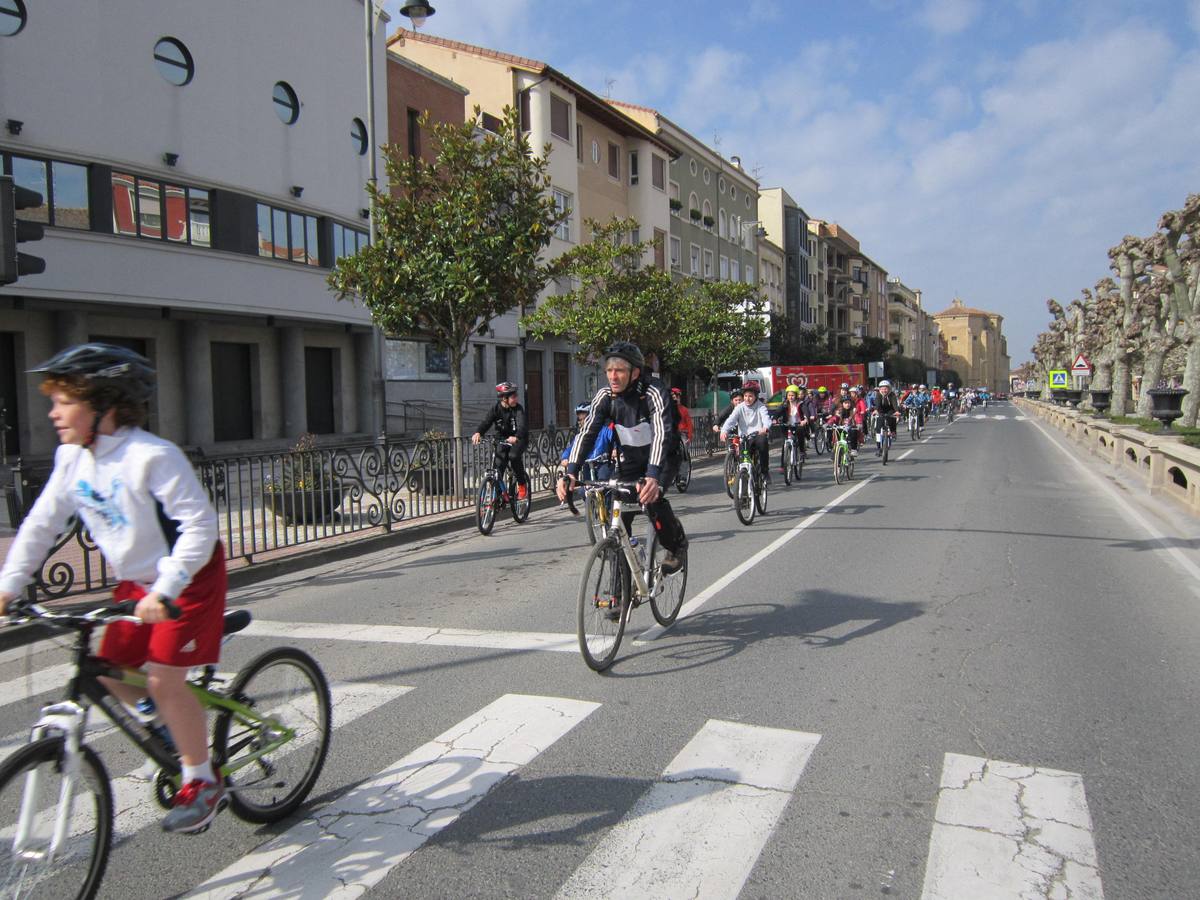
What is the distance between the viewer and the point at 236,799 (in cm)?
333

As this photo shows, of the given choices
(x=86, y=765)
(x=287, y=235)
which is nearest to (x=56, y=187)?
(x=287, y=235)

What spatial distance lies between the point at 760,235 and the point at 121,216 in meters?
45.7

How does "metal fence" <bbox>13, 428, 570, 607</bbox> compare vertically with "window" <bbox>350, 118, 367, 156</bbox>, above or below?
below

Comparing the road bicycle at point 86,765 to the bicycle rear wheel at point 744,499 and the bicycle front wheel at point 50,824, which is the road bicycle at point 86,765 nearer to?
the bicycle front wheel at point 50,824

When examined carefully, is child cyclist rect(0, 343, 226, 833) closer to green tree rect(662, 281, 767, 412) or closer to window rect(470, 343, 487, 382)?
green tree rect(662, 281, 767, 412)

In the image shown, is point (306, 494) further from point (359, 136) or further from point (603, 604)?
point (359, 136)

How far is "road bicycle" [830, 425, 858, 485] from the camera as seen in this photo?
16.6 metres

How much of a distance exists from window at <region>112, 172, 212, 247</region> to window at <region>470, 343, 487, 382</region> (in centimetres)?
1142

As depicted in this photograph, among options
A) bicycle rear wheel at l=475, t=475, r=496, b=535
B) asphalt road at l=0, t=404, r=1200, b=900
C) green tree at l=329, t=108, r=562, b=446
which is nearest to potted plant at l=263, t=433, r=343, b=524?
bicycle rear wheel at l=475, t=475, r=496, b=535

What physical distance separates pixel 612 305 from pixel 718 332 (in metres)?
4.37

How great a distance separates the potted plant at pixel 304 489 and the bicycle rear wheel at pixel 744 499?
460cm

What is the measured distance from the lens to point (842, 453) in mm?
16625

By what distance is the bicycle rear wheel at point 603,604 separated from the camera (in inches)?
201

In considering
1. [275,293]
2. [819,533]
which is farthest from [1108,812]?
[275,293]
